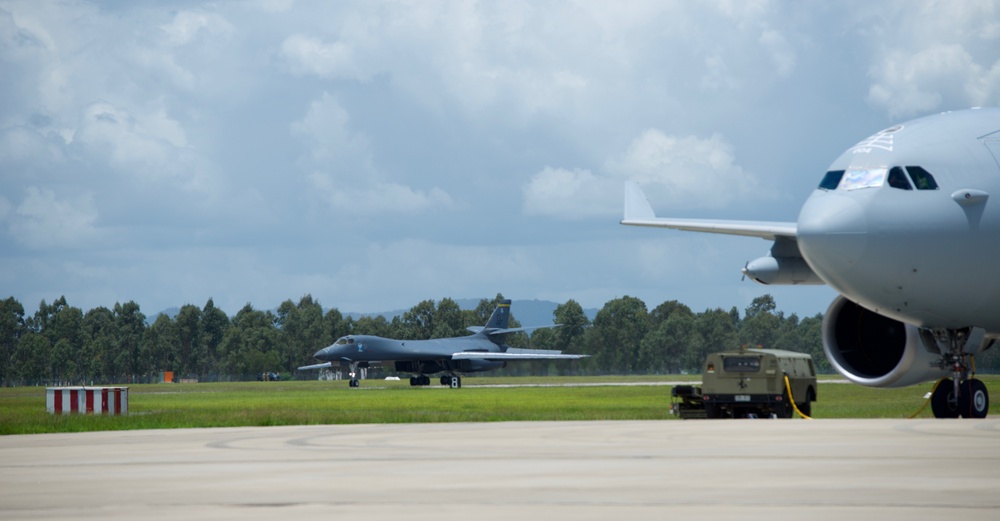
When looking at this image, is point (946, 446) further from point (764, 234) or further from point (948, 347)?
point (764, 234)

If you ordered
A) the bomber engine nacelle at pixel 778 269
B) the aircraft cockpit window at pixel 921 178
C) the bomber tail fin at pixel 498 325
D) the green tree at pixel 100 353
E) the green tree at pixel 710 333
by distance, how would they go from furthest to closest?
the green tree at pixel 100 353 → the green tree at pixel 710 333 → the bomber tail fin at pixel 498 325 → the bomber engine nacelle at pixel 778 269 → the aircraft cockpit window at pixel 921 178

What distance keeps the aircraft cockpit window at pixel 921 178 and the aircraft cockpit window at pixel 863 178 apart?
0.41m

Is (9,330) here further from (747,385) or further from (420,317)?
(747,385)

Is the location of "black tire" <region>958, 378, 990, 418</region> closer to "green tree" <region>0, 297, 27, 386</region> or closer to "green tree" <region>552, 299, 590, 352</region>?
"green tree" <region>552, 299, 590, 352</region>

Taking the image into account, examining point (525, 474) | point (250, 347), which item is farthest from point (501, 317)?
point (525, 474)

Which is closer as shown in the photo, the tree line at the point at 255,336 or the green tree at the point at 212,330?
the tree line at the point at 255,336

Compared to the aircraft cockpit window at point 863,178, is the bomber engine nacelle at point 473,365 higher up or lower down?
lower down

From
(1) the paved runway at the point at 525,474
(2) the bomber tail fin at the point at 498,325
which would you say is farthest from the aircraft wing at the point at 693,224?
(2) the bomber tail fin at the point at 498,325

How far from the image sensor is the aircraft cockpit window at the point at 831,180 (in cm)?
2236

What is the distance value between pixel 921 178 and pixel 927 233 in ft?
2.97

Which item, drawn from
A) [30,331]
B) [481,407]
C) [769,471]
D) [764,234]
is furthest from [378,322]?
[769,471]

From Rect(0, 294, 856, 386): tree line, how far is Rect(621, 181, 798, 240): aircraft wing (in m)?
107

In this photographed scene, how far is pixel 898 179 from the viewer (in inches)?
849

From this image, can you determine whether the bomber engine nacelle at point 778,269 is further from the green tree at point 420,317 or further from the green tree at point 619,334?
the green tree at point 420,317
